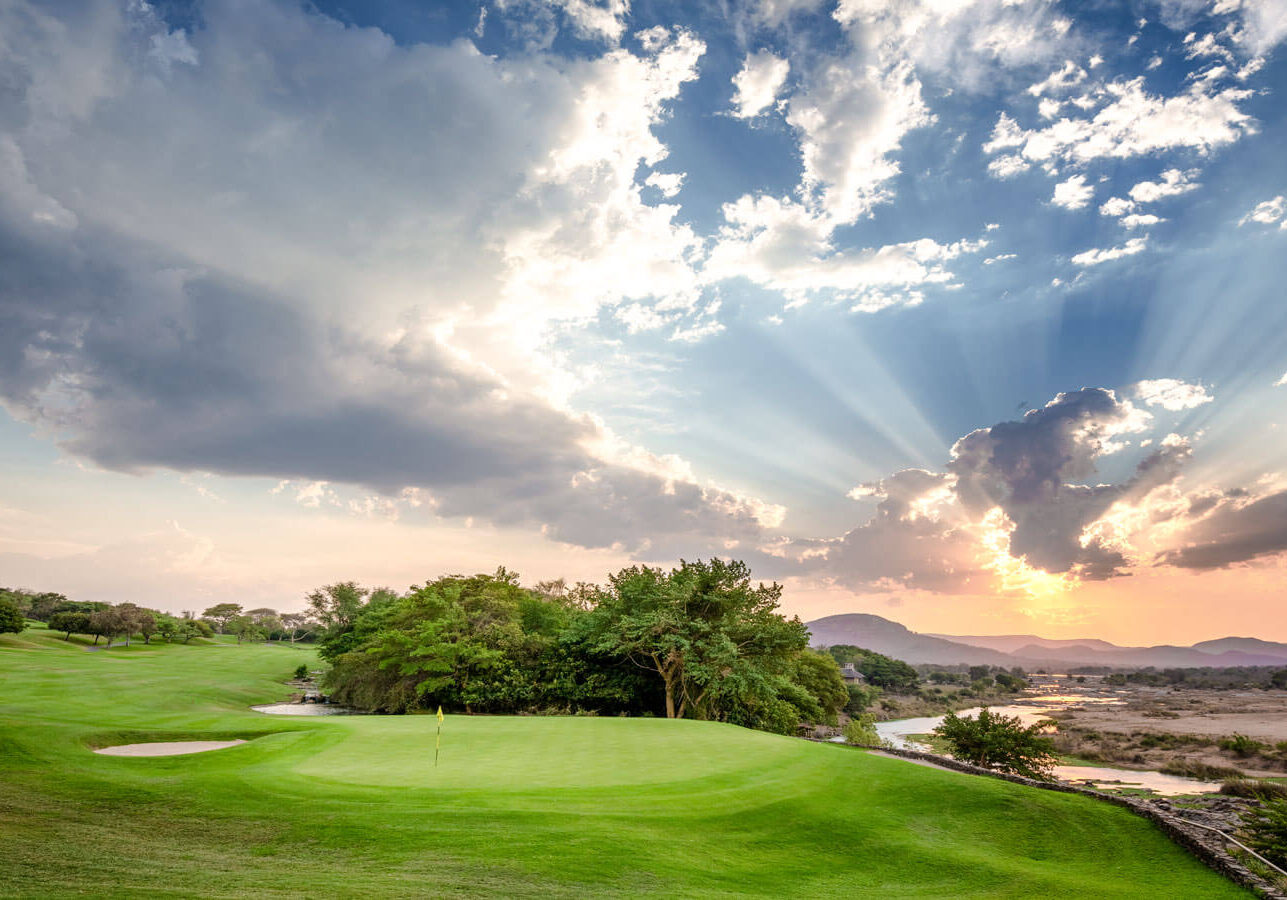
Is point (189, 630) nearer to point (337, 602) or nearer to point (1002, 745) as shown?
point (337, 602)

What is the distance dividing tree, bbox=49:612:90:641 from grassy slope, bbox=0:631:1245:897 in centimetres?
7651

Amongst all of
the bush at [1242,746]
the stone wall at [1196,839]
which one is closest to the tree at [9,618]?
the stone wall at [1196,839]

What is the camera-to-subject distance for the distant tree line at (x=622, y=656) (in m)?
36.1

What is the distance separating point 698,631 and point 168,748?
25.3 metres

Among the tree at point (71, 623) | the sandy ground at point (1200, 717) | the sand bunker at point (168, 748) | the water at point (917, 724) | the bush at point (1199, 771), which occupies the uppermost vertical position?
the sand bunker at point (168, 748)

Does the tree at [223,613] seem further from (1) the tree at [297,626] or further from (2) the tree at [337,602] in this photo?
(2) the tree at [337,602]

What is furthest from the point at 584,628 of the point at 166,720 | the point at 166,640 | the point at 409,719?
the point at 166,640

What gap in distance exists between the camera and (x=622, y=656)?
131 ft

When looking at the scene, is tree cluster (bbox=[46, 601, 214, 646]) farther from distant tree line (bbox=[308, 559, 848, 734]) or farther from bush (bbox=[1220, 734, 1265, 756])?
bush (bbox=[1220, 734, 1265, 756])

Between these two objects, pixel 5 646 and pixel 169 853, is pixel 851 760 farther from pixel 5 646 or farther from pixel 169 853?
pixel 5 646

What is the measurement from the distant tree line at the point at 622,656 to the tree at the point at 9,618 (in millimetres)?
46009

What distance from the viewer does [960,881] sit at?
10.6 meters

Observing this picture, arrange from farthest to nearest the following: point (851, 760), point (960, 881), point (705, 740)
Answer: point (705, 740) < point (851, 760) < point (960, 881)

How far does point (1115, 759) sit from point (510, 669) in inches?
1876
